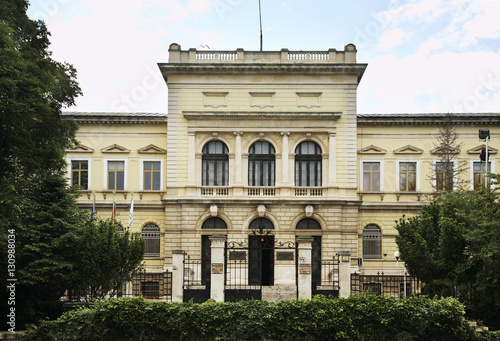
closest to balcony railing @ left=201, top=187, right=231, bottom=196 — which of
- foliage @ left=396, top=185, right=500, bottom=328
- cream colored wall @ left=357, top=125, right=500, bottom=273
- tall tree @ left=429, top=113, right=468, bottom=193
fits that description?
cream colored wall @ left=357, top=125, right=500, bottom=273

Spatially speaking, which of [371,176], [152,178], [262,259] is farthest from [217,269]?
[371,176]

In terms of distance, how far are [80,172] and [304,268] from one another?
20.5m

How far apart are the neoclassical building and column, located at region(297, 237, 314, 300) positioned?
34.8ft

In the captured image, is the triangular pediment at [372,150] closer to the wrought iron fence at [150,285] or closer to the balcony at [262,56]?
the balcony at [262,56]

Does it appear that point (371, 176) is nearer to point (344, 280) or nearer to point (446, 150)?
point (446, 150)

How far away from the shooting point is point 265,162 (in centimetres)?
3538

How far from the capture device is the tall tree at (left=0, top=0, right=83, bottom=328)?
784 inches

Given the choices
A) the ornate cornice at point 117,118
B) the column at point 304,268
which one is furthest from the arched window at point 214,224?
the column at point 304,268

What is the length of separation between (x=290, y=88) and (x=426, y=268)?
17.3 metres

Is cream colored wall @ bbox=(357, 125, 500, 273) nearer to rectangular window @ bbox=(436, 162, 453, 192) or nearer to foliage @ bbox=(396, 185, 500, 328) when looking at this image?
rectangular window @ bbox=(436, 162, 453, 192)

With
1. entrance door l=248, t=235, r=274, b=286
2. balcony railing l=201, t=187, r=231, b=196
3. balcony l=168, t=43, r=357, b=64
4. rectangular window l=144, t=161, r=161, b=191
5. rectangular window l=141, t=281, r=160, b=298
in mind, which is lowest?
rectangular window l=141, t=281, r=160, b=298

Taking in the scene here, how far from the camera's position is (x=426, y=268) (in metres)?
21.3

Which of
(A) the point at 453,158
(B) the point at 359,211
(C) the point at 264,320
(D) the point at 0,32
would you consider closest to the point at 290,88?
(B) the point at 359,211

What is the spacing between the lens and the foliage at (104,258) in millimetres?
22219
